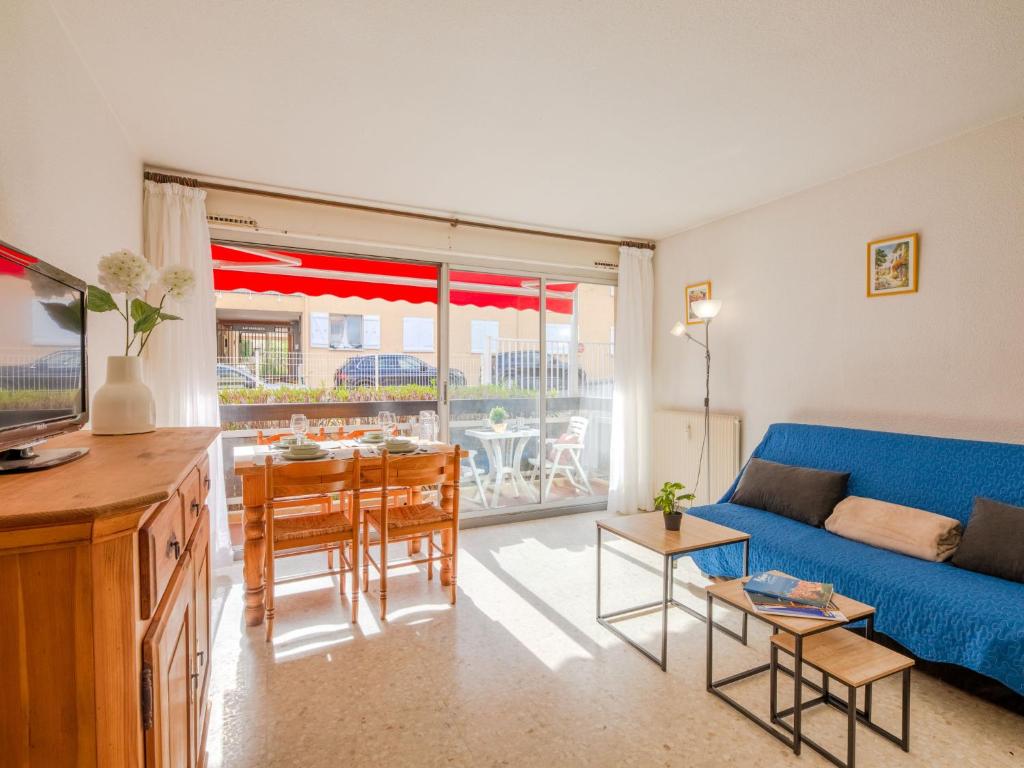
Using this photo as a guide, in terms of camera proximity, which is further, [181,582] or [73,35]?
[73,35]

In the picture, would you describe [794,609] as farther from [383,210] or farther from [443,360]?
[383,210]

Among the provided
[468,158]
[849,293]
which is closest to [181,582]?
[468,158]

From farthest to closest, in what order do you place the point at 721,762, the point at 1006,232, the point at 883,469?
1. the point at 883,469
2. the point at 1006,232
3. the point at 721,762

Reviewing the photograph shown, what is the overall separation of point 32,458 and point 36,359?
214mm

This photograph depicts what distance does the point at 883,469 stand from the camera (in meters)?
2.81

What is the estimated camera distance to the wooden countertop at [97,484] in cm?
75

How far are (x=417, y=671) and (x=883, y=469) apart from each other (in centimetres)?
253

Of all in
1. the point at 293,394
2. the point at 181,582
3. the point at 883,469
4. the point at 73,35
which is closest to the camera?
Answer: the point at 181,582

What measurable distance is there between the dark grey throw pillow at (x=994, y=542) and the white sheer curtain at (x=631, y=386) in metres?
2.49

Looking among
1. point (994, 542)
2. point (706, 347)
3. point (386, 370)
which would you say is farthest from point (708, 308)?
point (386, 370)

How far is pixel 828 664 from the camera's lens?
171 cm

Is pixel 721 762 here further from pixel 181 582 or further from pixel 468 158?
pixel 468 158

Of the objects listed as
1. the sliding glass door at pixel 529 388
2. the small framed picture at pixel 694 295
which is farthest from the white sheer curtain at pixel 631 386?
the small framed picture at pixel 694 295

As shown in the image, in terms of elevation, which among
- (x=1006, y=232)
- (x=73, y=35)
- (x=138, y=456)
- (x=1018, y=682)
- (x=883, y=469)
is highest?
(x=73, y=35)
